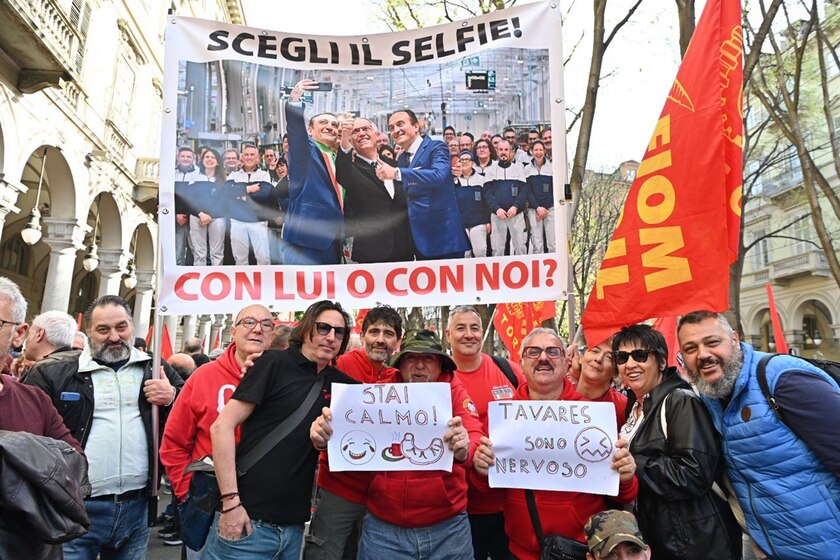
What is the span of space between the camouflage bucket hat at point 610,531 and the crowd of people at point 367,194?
1767mm

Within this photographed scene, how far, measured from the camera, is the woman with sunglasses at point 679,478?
2467 mm

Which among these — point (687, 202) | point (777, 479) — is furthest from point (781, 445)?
point (687, 202)

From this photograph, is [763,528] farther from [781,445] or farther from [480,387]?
[480,387]

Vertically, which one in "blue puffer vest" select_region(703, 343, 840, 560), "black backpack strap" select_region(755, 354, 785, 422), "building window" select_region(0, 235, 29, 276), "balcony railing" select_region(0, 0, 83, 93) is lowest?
"blue puffer vest" select_region(703, 343, 840, 560)

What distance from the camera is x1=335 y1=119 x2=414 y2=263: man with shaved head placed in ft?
12.4

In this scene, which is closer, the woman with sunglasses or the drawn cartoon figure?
the woman with sunglasses

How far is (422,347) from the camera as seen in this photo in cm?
279

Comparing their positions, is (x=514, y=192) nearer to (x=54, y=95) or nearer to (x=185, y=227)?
(x=185, y=227)

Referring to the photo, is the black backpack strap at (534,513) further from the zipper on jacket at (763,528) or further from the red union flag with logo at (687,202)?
the red union flag with logo at (687,202)

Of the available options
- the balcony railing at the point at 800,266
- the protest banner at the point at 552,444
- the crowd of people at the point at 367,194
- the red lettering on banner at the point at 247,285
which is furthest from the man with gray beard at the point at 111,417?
the balcony railing at the point at 800,266

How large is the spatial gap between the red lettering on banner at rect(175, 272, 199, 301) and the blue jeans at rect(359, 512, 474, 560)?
1.80 meters

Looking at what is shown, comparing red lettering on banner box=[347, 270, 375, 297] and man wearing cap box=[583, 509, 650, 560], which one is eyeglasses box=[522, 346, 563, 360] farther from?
red lettering on banner box=[347, 270, 375, 297]

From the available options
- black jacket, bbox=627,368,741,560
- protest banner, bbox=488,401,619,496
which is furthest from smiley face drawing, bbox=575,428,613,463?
black jacket, bbox=627,368,741,560

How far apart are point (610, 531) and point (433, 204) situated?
225 centimetres
